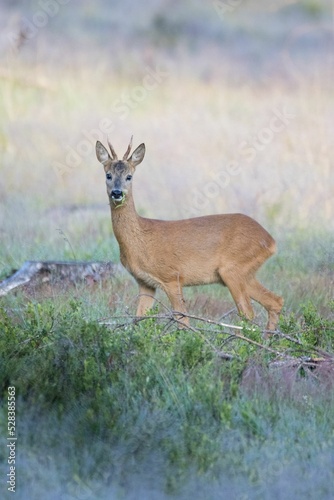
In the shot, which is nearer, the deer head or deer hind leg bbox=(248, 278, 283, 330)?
the deer head

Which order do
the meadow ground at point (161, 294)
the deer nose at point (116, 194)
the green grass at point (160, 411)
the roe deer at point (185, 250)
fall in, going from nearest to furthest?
the green grass at point (160, 411)
the meadow ground at point (161, 294)
the deer nose at point (116, 194)
the roe deer at point (185, 250)

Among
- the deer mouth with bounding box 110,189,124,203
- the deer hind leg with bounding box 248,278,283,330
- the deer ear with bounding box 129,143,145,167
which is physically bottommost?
the deer hind leg with bounding box 248,278,283,330

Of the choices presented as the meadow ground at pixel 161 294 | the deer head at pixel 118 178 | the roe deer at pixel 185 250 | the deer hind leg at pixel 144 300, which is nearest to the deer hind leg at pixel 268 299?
the roe deer at pixel 185 250

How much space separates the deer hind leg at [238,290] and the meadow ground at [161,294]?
175 mm

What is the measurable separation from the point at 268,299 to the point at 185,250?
0.80 metres

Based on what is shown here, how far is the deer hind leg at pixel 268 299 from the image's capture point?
350 inches

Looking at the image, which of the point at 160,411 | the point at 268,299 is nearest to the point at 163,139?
the point at 268,299

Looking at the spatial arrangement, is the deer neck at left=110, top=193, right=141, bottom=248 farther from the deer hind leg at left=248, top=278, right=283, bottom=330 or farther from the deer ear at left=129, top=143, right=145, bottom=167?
the deer hind leg at left=248, top=278, right=283, bottom=330

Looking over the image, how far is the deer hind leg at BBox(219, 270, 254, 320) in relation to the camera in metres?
8.78

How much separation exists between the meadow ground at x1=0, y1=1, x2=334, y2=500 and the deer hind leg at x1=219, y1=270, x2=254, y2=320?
0.58ft

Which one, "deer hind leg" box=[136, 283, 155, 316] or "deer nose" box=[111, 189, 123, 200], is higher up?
"deer nose" box=[111, 189, 123, 200]

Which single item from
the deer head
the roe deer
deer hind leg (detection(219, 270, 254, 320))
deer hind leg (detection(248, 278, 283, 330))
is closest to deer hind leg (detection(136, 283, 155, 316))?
the roe deer

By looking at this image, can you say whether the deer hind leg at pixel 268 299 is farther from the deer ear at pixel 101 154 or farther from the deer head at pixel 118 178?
the deer ear at pixel 101 154

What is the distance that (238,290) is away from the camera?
8828 mm
